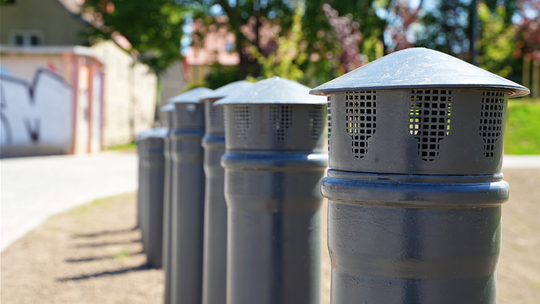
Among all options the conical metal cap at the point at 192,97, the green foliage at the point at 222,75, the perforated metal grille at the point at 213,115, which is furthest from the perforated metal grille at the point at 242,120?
the green foliage at the point at 222,75

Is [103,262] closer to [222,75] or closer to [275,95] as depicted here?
[275,95]

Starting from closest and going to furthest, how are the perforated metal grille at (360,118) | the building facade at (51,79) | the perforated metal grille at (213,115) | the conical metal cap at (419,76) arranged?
the conical metal cap at (419,76) < the perforated metal grille at (360,118) < the perforated metal grille at (213,115) < the building facade at (51,79)

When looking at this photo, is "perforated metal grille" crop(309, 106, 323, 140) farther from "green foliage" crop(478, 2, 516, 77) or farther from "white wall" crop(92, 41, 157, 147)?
"white wall" crop(92, 41, 157, 147)

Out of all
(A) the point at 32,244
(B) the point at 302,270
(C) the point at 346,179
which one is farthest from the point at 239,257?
(A) the point at 32,244

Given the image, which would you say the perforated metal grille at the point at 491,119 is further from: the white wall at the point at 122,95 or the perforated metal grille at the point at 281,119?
the white wall at the point at 122,95

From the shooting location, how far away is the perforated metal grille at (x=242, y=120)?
3029 millimetres

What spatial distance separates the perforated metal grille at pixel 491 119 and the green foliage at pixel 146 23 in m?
24.4

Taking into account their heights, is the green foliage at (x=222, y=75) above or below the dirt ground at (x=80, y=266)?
above

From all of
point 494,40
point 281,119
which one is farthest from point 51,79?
point 281,119

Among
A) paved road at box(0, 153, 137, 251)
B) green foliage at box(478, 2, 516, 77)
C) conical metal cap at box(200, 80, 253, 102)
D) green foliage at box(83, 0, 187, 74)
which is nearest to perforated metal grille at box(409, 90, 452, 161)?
conical metal cap at box(200, 80, 253, 102)

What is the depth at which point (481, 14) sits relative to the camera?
24.8 m

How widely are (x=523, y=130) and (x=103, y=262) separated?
20.5 metres

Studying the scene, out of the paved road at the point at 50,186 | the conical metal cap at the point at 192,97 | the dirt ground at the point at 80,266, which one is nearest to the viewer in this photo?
the conical metal cap at the point at 192,97

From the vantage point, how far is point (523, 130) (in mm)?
24250
